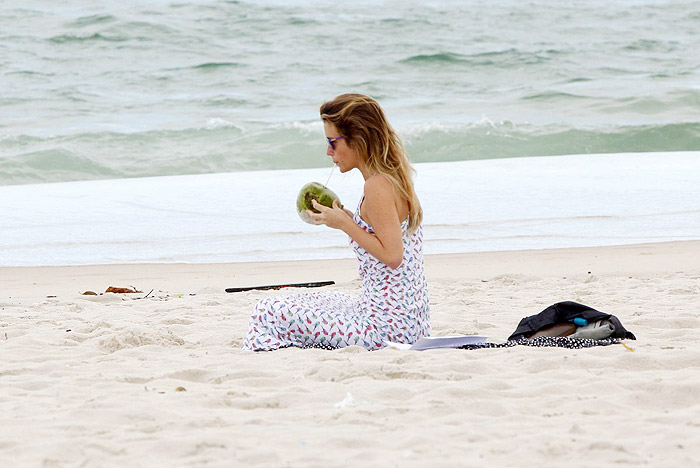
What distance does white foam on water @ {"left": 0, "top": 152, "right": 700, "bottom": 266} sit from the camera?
8.42 m

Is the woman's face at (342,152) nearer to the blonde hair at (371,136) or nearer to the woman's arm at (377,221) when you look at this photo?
the blonde hair at (371,136)

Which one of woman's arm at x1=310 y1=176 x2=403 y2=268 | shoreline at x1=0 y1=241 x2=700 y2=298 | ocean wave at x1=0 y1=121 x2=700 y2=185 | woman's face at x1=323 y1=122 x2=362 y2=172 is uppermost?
woman's face at x1=323 y1=122 x2=362 y2=172

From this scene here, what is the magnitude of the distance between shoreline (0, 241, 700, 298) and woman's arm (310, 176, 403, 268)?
8.95 feet

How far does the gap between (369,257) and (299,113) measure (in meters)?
17.2

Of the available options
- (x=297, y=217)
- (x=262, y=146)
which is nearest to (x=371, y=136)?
(x=297, y=217)

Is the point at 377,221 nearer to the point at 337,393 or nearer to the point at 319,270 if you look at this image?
the point at 337,393

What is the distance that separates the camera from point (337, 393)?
3.22m

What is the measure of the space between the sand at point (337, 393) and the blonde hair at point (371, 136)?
80 centimetres

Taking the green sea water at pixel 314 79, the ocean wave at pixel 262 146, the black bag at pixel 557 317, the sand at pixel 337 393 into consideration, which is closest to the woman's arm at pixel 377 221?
the sand at pixel 337 393

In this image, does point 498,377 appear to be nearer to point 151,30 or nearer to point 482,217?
point 482,217

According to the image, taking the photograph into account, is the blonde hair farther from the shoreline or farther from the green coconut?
the shoreline

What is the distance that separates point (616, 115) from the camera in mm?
20938

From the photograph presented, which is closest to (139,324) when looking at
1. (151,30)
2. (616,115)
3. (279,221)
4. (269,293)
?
(269,293)

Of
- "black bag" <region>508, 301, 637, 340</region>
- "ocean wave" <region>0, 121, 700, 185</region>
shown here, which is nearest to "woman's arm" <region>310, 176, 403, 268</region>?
"black bag" <region>508, 301, 637, 340</region>
